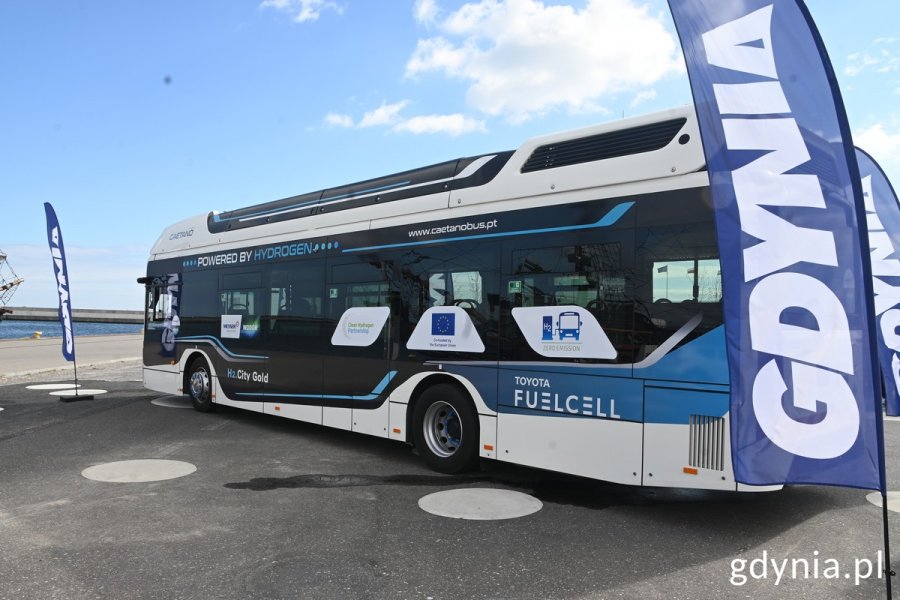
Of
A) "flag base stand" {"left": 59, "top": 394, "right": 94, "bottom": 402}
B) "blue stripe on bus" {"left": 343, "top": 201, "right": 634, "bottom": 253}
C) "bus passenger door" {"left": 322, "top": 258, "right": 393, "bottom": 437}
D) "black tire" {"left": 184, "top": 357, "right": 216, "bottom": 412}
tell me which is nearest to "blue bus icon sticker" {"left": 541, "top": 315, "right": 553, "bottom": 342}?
"blue stripe on bus" {"left": 343, "top": 201, "right": 634, "bottom": 253}

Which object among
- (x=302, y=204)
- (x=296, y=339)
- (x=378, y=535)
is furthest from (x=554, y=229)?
(x=302, y=204)

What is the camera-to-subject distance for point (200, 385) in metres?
10.9

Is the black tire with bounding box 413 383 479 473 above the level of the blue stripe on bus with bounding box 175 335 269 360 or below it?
below

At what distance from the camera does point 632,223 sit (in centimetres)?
532

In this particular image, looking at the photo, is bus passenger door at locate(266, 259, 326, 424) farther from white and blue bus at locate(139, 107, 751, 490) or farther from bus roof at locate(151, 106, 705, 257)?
bus roof at locate(151, 106, 705, 257)

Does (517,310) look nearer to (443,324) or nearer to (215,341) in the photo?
(443,324)

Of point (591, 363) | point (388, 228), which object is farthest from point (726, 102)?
point (388, 228)

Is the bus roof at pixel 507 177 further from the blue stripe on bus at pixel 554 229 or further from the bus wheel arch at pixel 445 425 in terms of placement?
the bus wheel arch at pixel 445 425

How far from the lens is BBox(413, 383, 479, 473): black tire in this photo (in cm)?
658

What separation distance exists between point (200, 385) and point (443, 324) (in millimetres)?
6036

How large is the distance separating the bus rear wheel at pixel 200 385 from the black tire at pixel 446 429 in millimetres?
5170

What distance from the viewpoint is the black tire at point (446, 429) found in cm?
658

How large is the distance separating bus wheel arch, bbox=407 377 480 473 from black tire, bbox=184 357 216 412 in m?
5.10

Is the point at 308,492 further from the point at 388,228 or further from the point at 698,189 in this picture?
the point at 698,189
